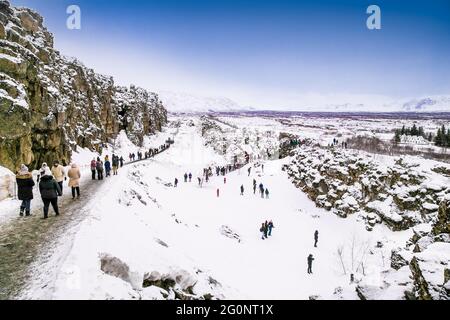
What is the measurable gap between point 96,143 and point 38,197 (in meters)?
33.4

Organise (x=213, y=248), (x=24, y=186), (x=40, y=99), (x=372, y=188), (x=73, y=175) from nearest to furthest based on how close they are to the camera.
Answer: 1. (x=24, y=186)
2. (x=73, y=175)
3. (x=213, y=248)
4. (x=40, y=99)
5. (x=372, y=188)

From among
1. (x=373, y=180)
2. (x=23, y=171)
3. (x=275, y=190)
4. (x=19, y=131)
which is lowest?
(x=275, y=190)

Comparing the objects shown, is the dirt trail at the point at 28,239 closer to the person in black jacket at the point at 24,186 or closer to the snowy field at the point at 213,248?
the snowy field at the point at 213,248

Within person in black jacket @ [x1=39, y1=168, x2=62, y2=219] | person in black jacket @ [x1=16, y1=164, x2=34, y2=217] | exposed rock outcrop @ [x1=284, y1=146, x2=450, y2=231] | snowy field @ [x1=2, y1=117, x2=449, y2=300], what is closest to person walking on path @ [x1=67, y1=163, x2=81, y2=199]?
snowy field @ [x1=2, y1=117, x2=449, y2=300]

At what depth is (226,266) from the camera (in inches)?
655

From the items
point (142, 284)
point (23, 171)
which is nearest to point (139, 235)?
point (142, 284)

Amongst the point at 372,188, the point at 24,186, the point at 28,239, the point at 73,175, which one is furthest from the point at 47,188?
the point at 372,188

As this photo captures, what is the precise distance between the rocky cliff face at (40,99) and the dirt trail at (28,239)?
30.6ft

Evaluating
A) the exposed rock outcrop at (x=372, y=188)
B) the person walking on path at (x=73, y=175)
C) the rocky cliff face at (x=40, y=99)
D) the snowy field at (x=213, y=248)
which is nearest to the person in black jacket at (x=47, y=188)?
the snowy field at (x=213, y=248)

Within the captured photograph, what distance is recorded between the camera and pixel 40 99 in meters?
26.0

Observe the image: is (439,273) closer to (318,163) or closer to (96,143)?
(318,163)

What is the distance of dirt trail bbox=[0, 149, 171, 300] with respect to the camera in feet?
22.5

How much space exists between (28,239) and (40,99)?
814 inches

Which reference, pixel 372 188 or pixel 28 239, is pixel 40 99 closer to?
pixel 28 239
